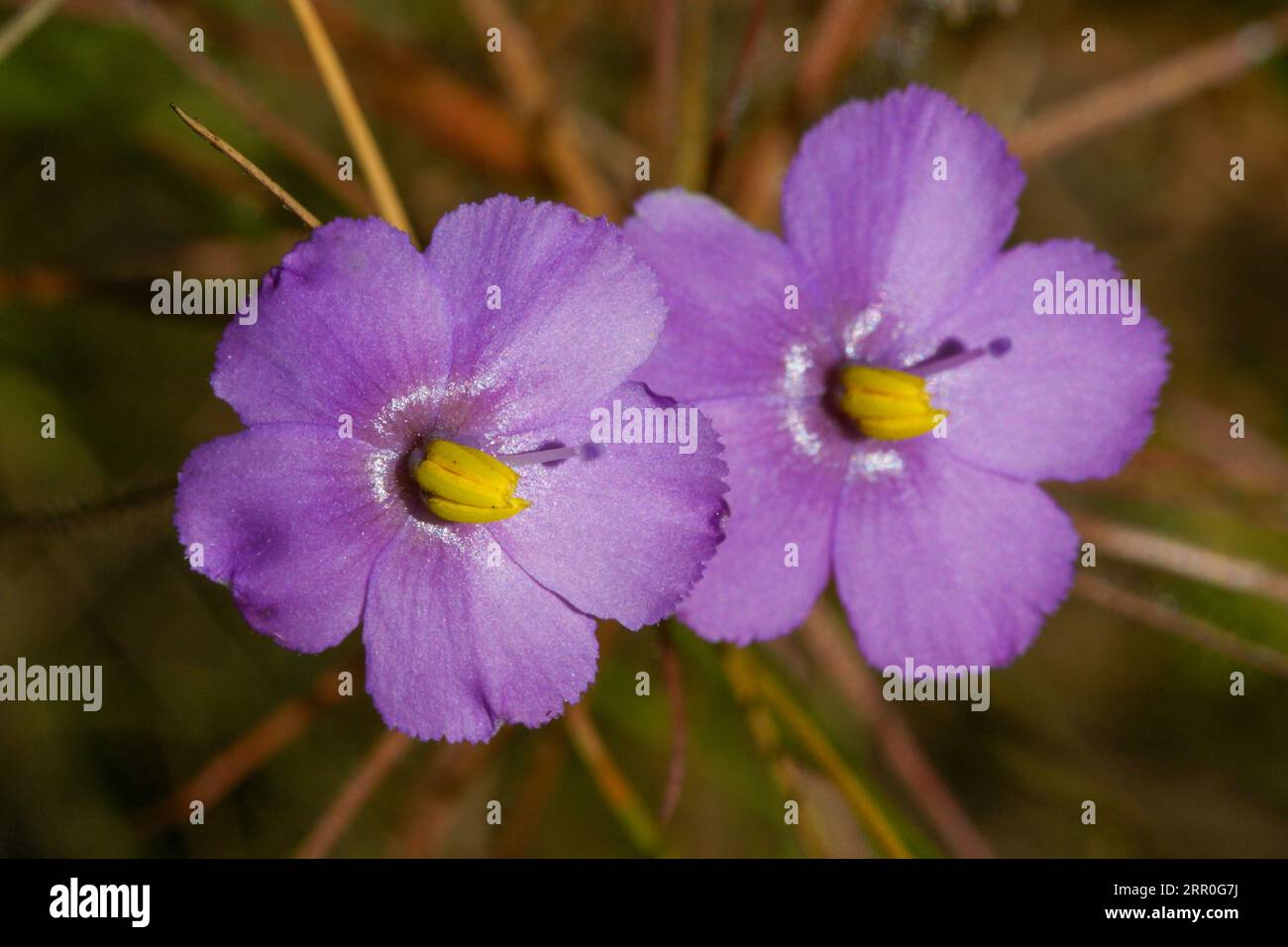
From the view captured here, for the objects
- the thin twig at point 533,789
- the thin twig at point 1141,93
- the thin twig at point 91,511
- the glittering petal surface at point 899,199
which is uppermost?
the thin twig at point 1141,93

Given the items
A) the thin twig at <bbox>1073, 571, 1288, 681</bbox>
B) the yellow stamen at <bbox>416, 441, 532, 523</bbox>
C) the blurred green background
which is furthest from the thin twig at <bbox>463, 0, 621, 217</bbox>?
the thin twig at <bbox>1073, 571, 1288, 681</bbox>

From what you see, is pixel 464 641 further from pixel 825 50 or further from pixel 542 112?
pixel 825 50

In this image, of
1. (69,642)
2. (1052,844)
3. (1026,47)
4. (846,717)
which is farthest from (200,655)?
(1026,47)

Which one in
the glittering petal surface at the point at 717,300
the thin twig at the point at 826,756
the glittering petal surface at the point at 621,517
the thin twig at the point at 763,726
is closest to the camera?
the glittering petal surface at the point at 621,517

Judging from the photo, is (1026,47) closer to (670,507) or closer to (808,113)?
(808,113)

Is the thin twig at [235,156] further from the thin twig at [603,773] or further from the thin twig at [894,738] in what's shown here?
the thin twig at [894,738]

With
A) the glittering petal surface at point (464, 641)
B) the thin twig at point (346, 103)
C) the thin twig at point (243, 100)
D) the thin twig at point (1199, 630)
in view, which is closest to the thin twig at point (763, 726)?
the thin twig at point (1199, 630)

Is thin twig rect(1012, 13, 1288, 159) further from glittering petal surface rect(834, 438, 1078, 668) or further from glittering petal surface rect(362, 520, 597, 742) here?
glittering petal surface rect(362, 520, 597, 742)
